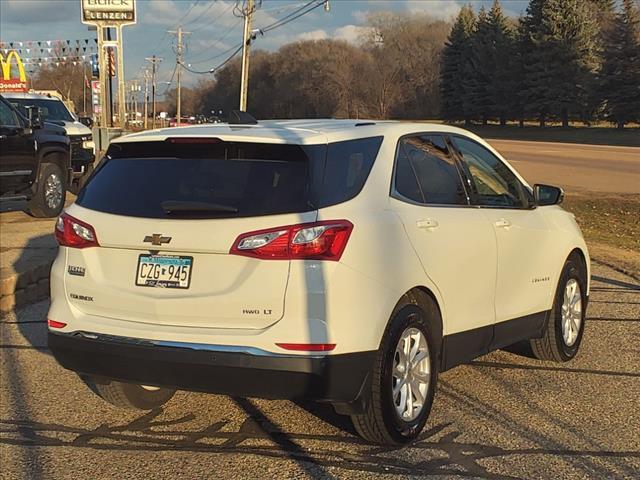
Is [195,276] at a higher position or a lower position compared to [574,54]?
lower

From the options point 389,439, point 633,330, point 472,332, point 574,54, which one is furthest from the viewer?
point 574,54

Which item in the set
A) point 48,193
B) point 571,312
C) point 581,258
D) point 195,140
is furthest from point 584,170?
point 195,140

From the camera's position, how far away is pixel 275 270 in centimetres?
369

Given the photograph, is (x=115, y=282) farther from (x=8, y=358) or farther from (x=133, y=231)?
(x=8, y=358)

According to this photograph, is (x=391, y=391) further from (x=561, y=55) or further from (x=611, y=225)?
(x=561, y=55)

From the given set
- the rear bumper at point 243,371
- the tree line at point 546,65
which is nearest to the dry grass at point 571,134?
the tree line at point 546,65

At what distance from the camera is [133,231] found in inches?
155

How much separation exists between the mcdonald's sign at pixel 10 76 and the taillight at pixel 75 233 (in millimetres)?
55174

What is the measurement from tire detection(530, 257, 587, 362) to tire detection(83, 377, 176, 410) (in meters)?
2.77

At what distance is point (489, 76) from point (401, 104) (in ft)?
69.0

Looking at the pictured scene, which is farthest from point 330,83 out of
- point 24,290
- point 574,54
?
point 24,290

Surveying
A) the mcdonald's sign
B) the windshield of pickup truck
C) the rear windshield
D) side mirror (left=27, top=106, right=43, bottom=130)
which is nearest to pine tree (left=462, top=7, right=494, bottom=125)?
the mcdonald's sign

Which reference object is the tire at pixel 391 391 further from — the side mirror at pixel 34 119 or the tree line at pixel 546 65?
the tree line at pixel 546 65

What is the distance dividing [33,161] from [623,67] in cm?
5598
